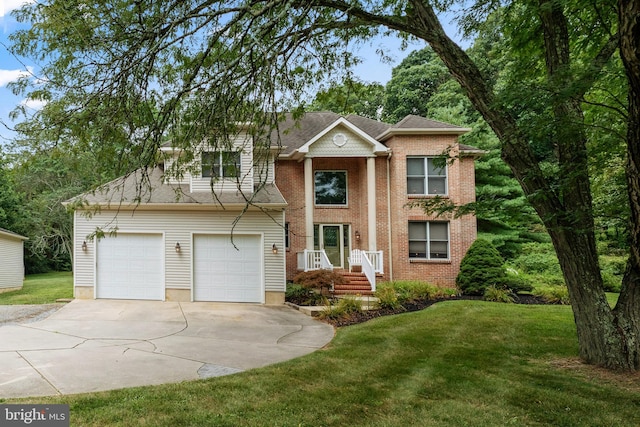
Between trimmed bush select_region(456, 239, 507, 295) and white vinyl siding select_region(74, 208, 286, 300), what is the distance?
643cm

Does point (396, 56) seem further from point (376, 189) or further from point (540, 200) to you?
point (376, 189)

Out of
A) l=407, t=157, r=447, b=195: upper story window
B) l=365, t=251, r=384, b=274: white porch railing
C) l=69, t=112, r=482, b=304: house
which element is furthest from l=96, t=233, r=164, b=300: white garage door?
l=407, t=157, r=447, b=195: upper story window

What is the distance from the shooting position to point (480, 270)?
13.3 m

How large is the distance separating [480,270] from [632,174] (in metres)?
8.87

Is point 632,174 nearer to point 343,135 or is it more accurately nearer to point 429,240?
point 429,240

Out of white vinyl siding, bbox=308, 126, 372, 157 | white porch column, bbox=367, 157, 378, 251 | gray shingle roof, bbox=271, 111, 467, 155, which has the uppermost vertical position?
gray shingle roof, bbox=271, 111, 467, 155

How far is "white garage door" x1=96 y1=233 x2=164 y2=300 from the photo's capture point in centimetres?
1191

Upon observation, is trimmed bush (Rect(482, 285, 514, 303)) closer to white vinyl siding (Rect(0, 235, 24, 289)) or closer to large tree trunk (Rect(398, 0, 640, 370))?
large tree trunk (Rect(398, 0, 640, 370))

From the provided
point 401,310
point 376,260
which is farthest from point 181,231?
point 401,310

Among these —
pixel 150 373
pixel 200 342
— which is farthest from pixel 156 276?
pixel 150 373

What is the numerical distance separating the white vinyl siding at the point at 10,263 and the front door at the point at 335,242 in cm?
1496

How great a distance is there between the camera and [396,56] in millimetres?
7238

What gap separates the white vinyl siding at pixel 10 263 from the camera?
58.5 feet

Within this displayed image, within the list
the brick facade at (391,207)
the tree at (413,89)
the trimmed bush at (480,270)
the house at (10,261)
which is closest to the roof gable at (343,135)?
the brick facade at (391,207)
